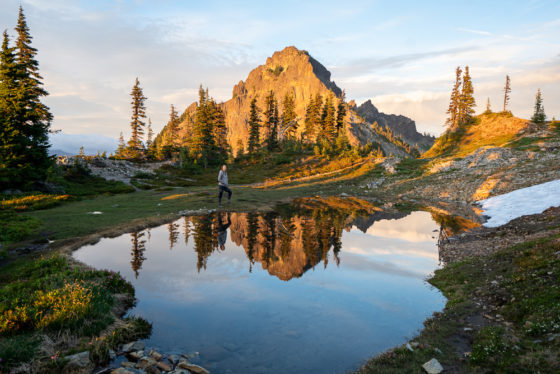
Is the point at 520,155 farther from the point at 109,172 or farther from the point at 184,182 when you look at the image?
the point at 109,172

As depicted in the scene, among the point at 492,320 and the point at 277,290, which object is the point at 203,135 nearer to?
the point at 277,290

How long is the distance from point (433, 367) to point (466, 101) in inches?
3791

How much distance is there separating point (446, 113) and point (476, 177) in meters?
61.8

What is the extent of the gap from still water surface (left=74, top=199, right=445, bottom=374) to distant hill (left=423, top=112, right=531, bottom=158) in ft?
200

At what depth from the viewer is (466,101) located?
3246 inches

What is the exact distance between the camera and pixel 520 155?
130ft

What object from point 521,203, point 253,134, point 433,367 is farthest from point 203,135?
point 433,367

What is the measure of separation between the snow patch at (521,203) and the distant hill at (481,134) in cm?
4303

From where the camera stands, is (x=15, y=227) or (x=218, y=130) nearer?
(x=15, y=227)

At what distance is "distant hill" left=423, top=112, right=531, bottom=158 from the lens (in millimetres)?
66562

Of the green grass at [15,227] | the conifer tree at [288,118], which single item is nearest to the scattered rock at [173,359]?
the green grass at [15,227]

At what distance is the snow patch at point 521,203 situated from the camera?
1888 centimetres

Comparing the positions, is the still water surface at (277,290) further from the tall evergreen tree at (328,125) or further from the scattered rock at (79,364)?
the tall evergreen tree at (328,125)

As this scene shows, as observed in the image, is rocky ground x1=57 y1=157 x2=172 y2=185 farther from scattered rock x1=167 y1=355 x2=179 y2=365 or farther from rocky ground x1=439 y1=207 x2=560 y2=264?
rocky ground x1=439 y1=207 x2=560 y2=264
